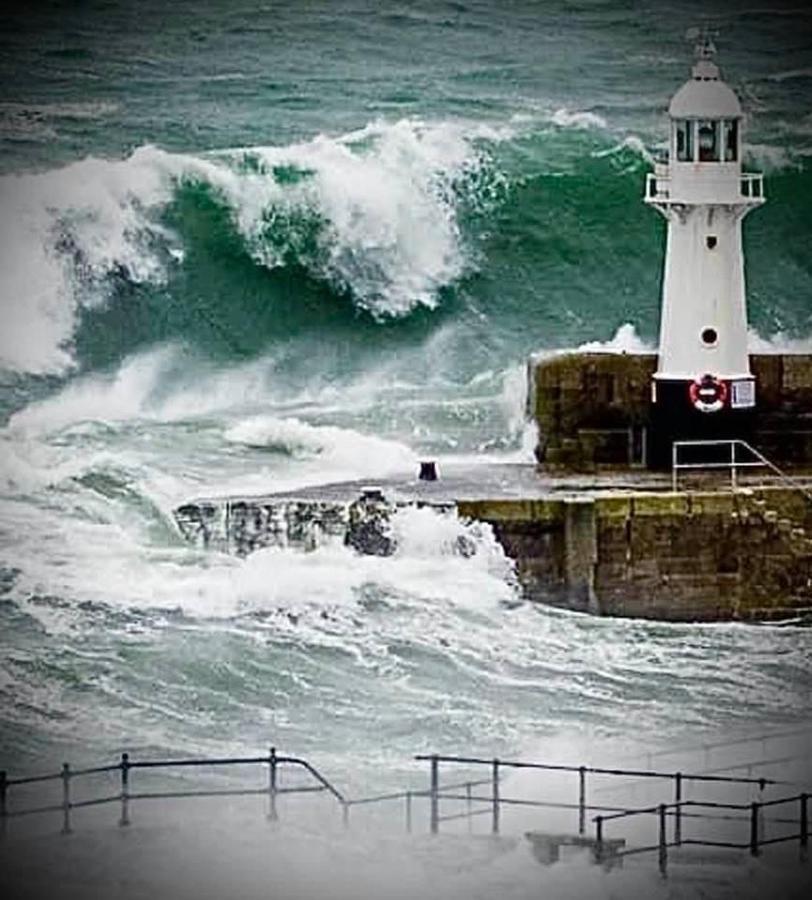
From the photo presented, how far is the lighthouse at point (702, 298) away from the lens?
50.3ft

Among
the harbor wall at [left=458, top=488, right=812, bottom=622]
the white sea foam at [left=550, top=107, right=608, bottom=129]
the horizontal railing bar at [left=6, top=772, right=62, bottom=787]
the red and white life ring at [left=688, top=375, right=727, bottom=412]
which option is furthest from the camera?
the red and white life ring at [left=688, top=375, right=727, bottom=412]

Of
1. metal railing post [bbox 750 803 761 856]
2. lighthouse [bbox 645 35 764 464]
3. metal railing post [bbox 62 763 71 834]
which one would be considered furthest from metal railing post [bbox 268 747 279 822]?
lighthouse [bbox 645 35 764 464]

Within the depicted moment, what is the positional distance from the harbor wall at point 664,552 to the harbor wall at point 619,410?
471 millimetres

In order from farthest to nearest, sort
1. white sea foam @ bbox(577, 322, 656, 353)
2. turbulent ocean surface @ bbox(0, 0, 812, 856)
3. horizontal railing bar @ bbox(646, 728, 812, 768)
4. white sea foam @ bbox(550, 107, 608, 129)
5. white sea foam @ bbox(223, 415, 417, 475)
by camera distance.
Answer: white sea foam @ bbox(577, 322, 656, 353)
white sea foam @ bbox(223, 415, 417, 475)
white sea foam @ bbox(550, 107, 608, 129)
turbulent ocean surface @ bbox(0, 0, 812, 856)
horizontal railing bar @ bbox(646, 728, 812, 768)

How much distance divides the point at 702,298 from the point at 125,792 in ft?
9.63

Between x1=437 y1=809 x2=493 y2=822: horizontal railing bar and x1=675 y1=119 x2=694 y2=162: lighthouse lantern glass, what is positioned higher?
x1=675 y1=119 x2=694 y2=162: lighthouse lantern glass

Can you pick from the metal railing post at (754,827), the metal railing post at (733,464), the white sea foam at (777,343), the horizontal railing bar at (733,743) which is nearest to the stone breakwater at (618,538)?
the metal railing post at (733,464)

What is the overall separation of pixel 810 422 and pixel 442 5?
1.95 meters

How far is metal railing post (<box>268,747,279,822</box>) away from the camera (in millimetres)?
13469

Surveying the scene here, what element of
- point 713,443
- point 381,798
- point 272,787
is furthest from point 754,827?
point 713,443

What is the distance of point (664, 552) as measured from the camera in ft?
49.3

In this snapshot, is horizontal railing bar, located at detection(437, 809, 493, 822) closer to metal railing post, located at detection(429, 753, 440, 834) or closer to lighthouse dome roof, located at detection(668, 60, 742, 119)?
metal railing post, located at detection(429, 753, 440, 834)

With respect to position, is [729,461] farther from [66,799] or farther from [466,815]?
[66,799]

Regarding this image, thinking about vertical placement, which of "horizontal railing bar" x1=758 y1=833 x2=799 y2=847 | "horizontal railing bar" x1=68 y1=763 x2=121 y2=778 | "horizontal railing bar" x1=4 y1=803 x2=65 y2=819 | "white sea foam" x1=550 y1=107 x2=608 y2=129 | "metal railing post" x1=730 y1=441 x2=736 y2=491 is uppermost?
"white sea foam" x1=550 y1=107 x2=608 y2=129
